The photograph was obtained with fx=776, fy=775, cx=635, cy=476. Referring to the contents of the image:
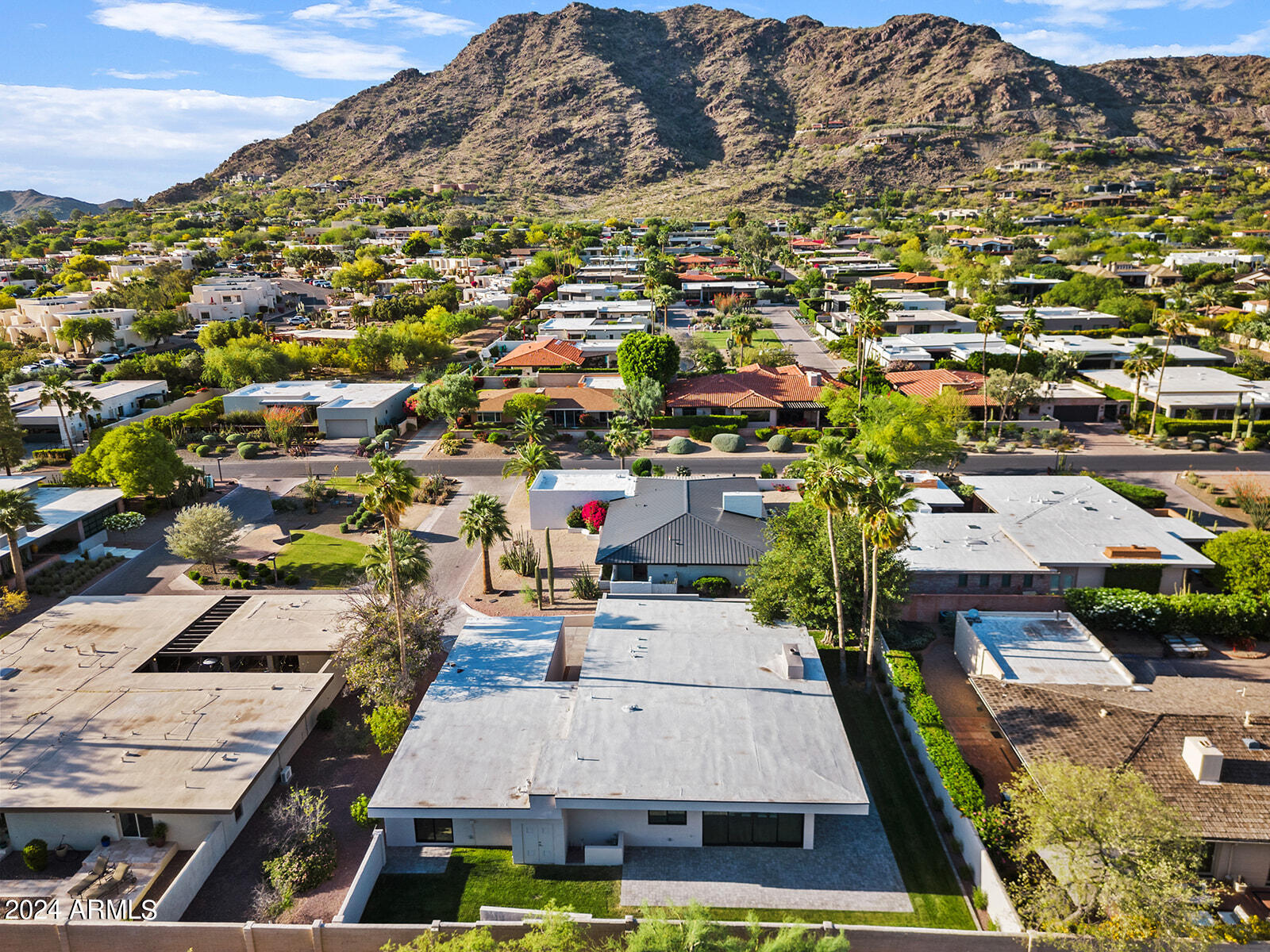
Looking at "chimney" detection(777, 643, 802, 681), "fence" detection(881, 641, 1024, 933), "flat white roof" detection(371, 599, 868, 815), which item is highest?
"chimney" detection(777, 643, 802, 681)

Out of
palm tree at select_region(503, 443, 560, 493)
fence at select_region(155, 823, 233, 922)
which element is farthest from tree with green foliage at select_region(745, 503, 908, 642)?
fence at select_region(155, 823, 233, 922)

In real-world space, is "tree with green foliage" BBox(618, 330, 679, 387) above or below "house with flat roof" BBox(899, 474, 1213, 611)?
above

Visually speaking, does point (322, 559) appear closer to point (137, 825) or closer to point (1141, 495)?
point (137, 825)

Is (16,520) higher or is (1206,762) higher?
(16,520)

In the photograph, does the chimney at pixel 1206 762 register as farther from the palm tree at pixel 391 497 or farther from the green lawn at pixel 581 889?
the palm tree at pixel 391 497

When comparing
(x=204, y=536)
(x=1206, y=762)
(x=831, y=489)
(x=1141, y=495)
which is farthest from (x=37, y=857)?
(x=1141, y=495)

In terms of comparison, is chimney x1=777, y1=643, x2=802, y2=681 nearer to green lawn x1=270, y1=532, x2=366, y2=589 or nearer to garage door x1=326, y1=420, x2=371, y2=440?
green lawn x1=270, y1=532, x2=366, y2=589
